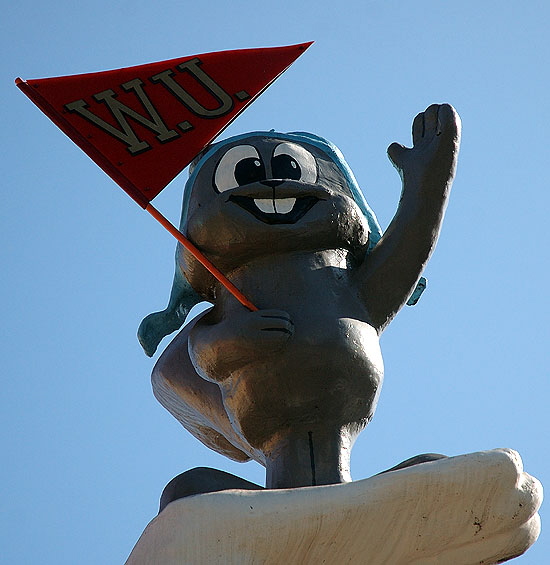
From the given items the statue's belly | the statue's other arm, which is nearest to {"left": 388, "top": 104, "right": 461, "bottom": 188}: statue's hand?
the statue's other arm

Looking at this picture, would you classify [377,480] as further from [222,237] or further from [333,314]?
[222,237]

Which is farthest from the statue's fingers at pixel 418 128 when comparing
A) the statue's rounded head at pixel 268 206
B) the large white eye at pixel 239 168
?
the large white eye at pixel 239 168

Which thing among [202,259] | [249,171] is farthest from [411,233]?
[202,259]

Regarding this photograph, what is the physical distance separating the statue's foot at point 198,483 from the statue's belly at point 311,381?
200 millimetres

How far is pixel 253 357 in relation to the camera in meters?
4.21

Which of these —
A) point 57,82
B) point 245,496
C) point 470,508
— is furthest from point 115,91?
point 470,508

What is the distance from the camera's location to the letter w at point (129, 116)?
453 centimetres

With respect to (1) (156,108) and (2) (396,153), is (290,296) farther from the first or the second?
(1) (156,108)

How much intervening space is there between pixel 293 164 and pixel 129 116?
61 cm

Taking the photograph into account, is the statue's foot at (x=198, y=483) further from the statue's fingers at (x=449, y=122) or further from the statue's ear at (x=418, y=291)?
the statue's fingers at (x=449, y=122)

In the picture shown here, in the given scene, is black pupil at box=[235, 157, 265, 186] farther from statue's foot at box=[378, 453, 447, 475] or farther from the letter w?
statue's foot at box=[378, 453, 447, 475]

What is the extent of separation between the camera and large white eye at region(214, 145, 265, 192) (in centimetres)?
460

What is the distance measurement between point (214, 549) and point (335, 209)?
1424 mm

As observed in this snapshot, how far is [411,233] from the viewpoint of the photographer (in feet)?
14.6
